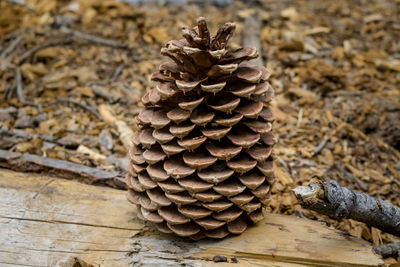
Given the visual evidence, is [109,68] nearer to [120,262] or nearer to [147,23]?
[147,23]

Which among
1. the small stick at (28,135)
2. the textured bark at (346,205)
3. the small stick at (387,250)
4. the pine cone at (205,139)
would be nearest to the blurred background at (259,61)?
the small stick at (28,135)

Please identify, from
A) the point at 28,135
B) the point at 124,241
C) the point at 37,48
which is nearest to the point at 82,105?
the point at 28,135

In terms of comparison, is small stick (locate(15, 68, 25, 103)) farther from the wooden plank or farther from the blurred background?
the wooden plank

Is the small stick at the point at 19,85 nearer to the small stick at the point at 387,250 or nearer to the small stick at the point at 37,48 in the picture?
the small stick at the point at 37,48

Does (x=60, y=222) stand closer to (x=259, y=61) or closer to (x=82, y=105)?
(x=82, y=105)

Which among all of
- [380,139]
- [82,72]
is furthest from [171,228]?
[82,72]

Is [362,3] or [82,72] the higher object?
[362,3]
